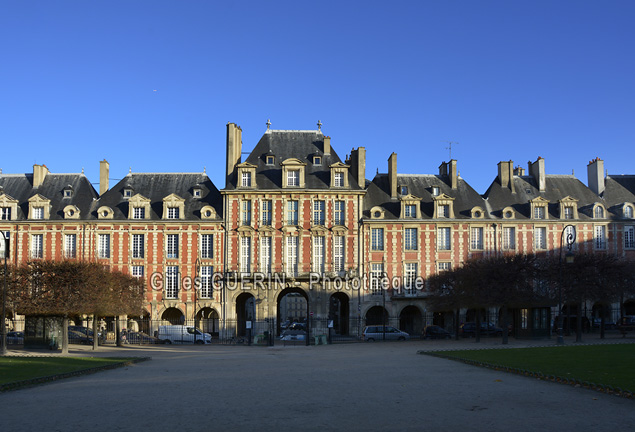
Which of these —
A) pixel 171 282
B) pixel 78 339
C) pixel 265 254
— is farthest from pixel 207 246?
pixel 78 339

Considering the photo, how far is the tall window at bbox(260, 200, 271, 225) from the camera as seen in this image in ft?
161

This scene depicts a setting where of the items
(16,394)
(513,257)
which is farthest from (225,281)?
(16,394)

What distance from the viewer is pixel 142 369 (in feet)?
75.6

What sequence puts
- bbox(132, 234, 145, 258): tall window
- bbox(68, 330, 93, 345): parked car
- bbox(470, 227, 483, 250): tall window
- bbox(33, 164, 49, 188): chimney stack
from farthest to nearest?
bbox(33, 164, 49, 188): chimney stack → bbox(470, 227, 483, 250): tall window → bbox(132, 234, 145, 258): tall window → bbox(68, 330, 93, 345): parked car

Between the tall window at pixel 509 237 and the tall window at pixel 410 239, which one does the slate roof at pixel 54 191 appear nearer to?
the tall window at pixel 410 239

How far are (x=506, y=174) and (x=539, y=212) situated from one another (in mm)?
4227

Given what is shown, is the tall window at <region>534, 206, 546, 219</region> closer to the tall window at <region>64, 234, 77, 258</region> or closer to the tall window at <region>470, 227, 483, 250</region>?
the tall window at <region>470, 227, 483, 250</region>

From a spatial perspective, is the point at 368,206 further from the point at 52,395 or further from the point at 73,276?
the point at 52,395

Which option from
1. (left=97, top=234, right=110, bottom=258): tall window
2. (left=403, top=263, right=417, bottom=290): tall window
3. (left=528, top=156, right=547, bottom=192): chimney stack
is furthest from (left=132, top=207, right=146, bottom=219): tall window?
(left=528, top=156, right=547, bottom=192): chimney stack

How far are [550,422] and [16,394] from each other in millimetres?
11986

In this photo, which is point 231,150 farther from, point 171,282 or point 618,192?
point 618,192

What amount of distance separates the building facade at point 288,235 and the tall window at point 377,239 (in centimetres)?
8

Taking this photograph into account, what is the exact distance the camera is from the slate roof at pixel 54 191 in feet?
164

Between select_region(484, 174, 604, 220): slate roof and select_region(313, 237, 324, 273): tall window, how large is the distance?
13594 mm
